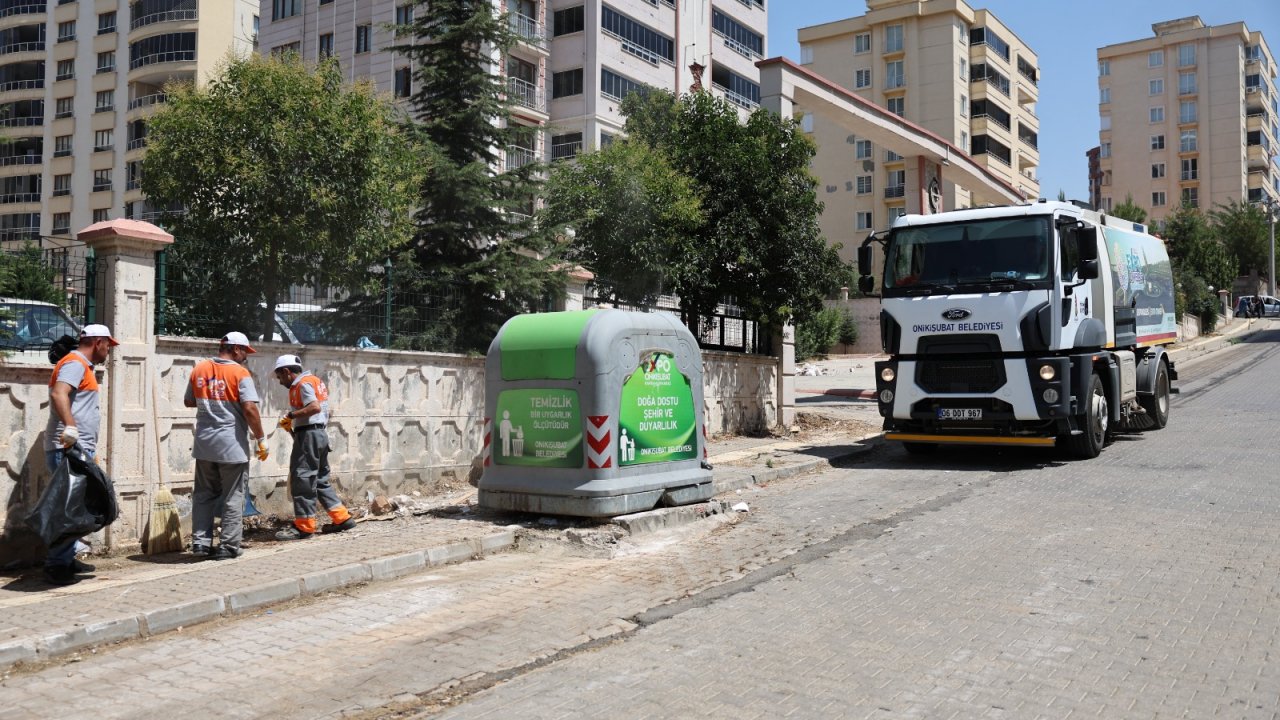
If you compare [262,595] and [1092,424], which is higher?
[1092,424]

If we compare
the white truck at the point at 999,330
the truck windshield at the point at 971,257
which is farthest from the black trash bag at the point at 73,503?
the truck windshield at the point at 971,257

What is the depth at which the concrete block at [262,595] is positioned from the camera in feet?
21.5

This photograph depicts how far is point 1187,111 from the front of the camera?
8512 cm

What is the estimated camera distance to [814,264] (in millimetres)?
17078

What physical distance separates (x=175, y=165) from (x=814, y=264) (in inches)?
391

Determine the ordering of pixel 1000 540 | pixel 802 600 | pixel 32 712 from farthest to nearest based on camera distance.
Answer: pixel 1000 540, pixel 802 600, pixel 32 712

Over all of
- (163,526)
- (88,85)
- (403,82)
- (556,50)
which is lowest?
(163,526)

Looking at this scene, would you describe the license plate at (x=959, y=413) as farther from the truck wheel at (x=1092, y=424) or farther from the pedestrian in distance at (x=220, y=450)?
the pedestrian in distance at (x=220, y=450)

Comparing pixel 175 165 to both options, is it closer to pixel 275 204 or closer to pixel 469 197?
pixel 275 204

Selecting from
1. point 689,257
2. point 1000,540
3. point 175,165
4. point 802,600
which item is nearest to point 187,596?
point 802,600

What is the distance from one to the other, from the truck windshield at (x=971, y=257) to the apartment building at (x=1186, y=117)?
80568 mm

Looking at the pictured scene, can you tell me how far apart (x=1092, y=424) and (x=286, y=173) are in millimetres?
10853

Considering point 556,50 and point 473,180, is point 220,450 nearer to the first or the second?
point 473,180

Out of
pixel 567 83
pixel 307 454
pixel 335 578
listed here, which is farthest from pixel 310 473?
pixel 567 83
